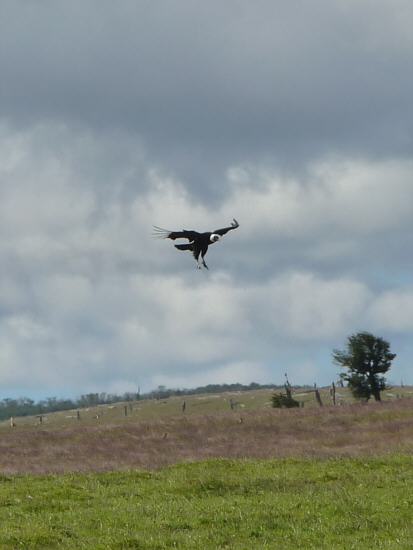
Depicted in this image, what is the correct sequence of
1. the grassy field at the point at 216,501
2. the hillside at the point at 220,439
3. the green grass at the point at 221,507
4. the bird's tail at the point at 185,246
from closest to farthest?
the bird's tail at the point at 185,246
the green grass at the point at 221,507
the grassy field at the point at 216,501
the hillside at the point at 220,439

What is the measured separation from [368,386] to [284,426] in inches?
1180

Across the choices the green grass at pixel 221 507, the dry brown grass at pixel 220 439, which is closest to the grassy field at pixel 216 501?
the green grass at pixel 221 507

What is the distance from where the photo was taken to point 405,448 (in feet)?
136

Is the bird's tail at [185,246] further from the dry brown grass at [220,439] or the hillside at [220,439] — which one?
the hillside at [220,439]

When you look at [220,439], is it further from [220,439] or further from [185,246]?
[185,246]

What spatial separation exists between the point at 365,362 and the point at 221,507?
66.3 meters

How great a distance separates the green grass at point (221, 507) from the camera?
66.0 feet

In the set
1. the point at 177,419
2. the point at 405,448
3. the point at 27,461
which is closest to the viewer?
the point at 405,448

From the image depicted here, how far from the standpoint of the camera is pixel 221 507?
78.9ft

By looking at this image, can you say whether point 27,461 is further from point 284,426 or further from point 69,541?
point 69,541

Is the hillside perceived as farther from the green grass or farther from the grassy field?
the green grass

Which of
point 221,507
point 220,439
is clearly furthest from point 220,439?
point 221,507

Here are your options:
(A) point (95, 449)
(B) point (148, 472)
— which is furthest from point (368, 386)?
(B) point (148, 472)

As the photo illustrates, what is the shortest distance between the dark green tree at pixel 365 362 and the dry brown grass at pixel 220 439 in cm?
1502
